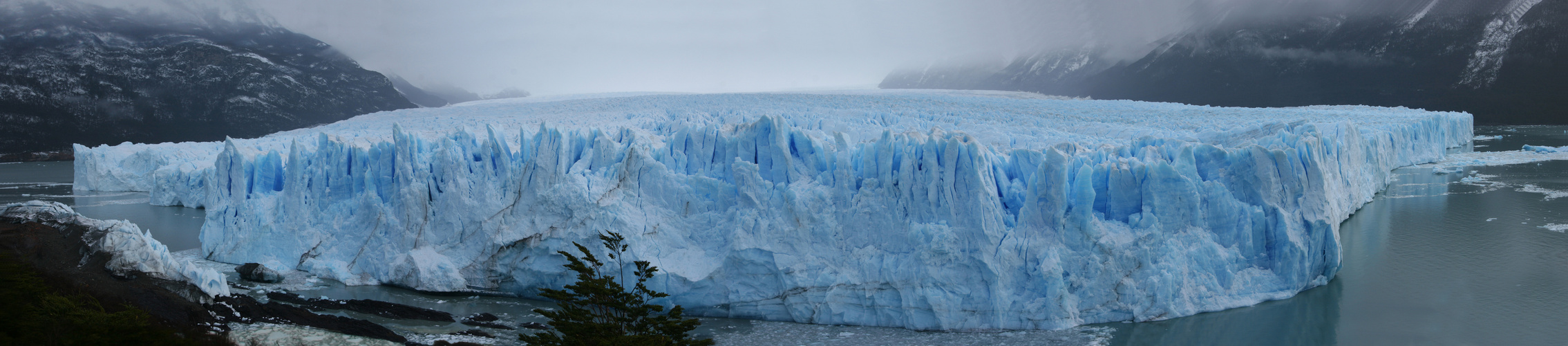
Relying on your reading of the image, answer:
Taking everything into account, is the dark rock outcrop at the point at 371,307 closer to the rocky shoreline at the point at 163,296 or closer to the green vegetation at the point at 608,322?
the rocky shoreline at the point at 163,296

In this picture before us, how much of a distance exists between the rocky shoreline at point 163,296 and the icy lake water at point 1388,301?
31cm

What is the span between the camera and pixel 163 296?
7.64m

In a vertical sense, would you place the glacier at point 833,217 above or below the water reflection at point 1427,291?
above

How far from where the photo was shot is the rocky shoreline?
24.0 ft

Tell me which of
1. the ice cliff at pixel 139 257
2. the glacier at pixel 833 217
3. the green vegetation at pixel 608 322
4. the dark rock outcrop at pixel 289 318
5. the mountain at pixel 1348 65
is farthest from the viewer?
the mountain at pixel 1348 65

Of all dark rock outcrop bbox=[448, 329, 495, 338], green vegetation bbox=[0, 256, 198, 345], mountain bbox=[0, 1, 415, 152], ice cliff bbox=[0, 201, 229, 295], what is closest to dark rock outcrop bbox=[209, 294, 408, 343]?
ice cliff bbox=[0, 201, 229, 295]

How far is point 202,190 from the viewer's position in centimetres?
1781

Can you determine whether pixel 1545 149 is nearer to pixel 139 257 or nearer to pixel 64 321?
pixel 139 257

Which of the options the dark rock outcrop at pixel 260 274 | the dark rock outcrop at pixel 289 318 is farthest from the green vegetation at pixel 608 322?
the dark rock outcrop at pixel 260 274

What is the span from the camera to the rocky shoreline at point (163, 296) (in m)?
7.31

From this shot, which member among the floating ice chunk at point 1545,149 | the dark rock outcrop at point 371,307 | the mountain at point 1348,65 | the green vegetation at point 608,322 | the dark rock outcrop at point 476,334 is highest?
the mountain at point 1348,65

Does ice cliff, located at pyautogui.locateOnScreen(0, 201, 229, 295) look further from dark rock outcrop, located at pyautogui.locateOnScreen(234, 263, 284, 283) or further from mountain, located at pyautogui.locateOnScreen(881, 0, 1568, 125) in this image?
mountain, located at pyautogui.locateOnScreen(881, 0, 1568, 125)

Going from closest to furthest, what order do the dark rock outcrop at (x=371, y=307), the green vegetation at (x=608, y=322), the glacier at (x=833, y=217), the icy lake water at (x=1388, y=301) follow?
the green vegetation at (x=608, y=322) < the icy lake water at (x=1388, y=301) < the glacier at (x=833, y=217) < the dark rock outcrop at (x=371, y=307)

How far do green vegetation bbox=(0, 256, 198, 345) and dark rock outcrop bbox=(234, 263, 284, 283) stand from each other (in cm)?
267
